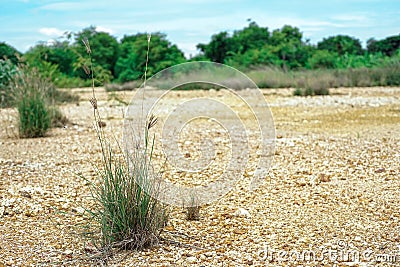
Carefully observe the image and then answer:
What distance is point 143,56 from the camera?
1666 cm

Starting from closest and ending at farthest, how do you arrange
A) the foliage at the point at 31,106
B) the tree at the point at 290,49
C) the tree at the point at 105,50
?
1. the foliage at the point at 31,106
2. the tree at the point at 105,50
3. the tree at the point at 290,49

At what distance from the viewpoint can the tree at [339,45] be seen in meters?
27.2

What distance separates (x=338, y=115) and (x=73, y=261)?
269 inches

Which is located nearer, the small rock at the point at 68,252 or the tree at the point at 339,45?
the small rock at the point at 68,252

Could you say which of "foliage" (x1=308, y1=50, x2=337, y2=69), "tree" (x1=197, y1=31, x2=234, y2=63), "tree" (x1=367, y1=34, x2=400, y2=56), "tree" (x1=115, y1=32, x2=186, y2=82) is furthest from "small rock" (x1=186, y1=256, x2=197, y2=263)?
"tree" (x1=367, y1=34, x2=400, y2=56)

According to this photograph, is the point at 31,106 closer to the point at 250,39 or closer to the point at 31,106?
the point at 31,106

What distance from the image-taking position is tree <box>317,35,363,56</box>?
89.3 ft

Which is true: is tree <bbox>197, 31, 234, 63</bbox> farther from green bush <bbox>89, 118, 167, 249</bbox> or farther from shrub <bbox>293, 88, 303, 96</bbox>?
green bush <bbox>89, 118, 167, 249</bbox>

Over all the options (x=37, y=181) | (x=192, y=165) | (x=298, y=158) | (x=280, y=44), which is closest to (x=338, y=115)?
(x=298, y=158)

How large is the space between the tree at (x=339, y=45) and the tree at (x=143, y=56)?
10.9 m

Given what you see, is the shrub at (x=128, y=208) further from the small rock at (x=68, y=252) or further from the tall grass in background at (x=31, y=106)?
the tall grass in background at (x=31, y=106)

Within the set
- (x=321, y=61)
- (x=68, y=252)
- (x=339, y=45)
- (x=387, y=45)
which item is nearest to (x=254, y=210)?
(x=68, y=252)

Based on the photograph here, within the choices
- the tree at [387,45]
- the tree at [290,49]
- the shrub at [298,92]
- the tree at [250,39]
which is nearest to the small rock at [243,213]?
the shrub at [298,92]

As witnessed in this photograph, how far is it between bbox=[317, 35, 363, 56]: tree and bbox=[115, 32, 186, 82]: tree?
10858mm
